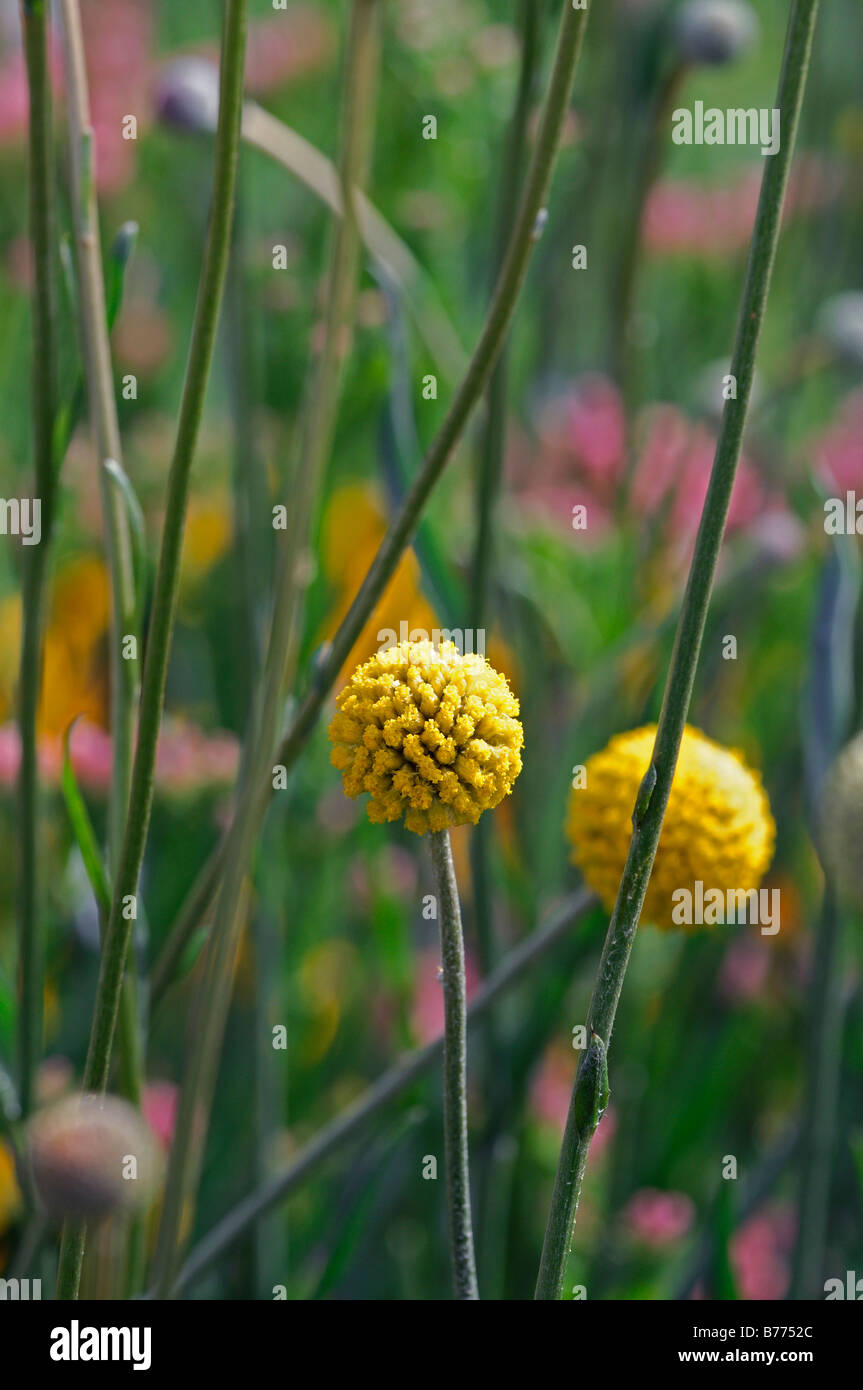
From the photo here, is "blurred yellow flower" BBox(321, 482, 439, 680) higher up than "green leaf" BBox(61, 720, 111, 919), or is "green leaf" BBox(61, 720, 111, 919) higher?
"blurred yellow flower" BBox(321, 482, 439, 680)

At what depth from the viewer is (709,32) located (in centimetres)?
74

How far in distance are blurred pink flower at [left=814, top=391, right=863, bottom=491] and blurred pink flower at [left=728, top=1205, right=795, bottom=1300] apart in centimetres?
43

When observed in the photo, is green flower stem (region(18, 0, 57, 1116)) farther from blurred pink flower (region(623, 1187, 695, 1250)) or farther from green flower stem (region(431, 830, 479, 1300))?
blurred pink flower (region(623, 1187, 695, 1250))

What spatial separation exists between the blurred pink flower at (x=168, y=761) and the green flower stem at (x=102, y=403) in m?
0.24

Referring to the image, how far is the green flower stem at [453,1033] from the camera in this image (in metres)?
0.29

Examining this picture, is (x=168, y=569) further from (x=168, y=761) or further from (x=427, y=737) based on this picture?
(x=168, y=761)

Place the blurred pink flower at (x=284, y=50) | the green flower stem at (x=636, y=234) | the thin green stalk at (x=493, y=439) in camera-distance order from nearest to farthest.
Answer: the thin green stalk at (x=493, y=439) → the green flower stem at (x=636, y=234) → the blurred pink flower at (x=284, y=50)

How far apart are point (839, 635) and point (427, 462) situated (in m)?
0.20

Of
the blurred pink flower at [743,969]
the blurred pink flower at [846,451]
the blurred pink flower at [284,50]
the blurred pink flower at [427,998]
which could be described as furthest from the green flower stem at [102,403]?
the blurred pink flower at [284,50]

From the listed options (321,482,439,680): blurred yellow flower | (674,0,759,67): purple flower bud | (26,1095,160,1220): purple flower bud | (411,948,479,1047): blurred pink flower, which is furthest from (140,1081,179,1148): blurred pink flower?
(674,0,759,67): purple flower bud

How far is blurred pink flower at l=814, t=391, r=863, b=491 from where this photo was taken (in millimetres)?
936

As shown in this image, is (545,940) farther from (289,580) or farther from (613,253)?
(613,253)

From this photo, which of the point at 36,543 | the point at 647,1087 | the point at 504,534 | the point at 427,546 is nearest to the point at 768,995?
the point at 647,1087

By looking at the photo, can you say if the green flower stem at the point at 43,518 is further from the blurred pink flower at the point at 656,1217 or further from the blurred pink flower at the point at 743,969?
the blurred pink flower at the point at 743,969
